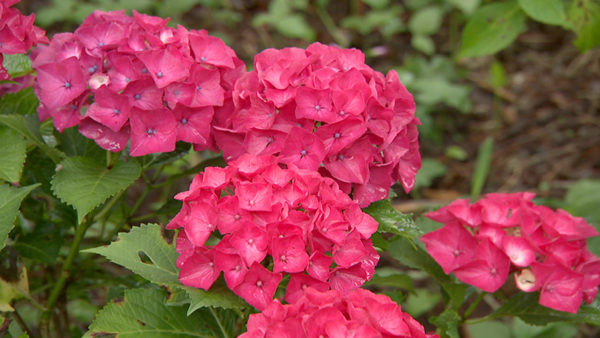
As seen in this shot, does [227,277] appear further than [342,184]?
No

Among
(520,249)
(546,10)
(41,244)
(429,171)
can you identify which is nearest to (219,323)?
(41,244)

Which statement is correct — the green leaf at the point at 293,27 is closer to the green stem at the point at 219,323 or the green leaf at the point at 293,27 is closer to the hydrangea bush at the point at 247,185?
the hydrangea bush at the point at 247,185

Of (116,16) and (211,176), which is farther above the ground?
(116,16)

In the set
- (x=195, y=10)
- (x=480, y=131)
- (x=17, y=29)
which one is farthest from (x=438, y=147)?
(x=17, y=29)

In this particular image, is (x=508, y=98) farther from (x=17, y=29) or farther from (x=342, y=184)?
(x=17, y=29)

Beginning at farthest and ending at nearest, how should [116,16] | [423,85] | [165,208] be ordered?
[423,85]
[165,208]
[116,16]

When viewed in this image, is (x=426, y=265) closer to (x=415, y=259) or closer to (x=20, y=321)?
(x=415, y=259)

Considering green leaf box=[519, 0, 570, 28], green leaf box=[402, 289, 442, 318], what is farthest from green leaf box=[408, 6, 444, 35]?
green leaf box=[519, 0, 570, 28]
